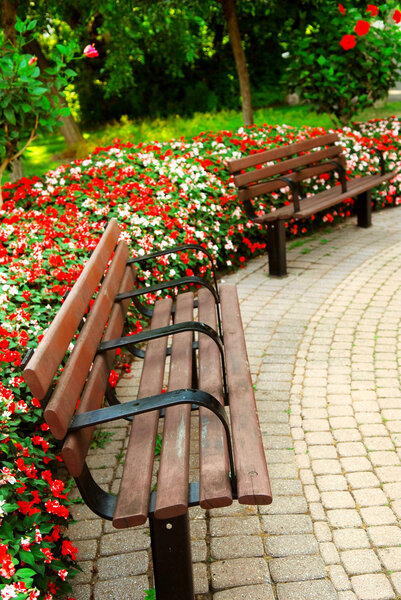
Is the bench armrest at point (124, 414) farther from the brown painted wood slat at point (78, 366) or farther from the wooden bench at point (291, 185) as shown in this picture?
the wooden bench at point (291, 185)

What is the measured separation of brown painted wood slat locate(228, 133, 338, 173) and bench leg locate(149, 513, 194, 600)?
4380 mm

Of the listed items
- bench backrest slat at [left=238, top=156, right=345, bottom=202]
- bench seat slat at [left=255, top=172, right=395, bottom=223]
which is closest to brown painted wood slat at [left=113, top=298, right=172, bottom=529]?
bench seat slat at [left=255, top=172, right=395, bottom=223]

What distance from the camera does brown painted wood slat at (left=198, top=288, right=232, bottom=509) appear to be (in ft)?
6.95

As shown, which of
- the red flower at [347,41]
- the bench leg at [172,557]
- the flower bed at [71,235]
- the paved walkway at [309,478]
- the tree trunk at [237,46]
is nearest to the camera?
the bench leg at [172,557]

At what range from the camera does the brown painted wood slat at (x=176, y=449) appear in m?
2.10

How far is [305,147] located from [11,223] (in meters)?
3.47

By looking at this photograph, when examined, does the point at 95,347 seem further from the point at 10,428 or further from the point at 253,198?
the point at 253,198

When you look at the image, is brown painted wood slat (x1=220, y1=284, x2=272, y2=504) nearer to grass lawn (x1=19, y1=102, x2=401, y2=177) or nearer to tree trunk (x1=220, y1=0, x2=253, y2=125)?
tree trunk (x1=220, y1=0, x2=253, y2=125)

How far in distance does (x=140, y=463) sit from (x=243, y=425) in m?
0.42

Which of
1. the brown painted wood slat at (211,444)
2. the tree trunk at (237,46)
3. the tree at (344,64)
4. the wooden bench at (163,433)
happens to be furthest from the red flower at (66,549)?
the tree trunk at (237,46)

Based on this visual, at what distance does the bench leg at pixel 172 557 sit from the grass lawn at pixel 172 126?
532 inches

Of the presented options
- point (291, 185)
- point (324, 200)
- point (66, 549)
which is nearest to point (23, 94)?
point (291, 185)

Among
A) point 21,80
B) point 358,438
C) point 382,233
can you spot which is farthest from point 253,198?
point 358,438

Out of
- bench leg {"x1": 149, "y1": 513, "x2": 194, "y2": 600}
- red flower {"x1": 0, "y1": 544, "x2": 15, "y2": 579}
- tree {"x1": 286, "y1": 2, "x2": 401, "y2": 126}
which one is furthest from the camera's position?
tree {"x1": 286, "y1": 2, "x2": 401, "y2": 126}
